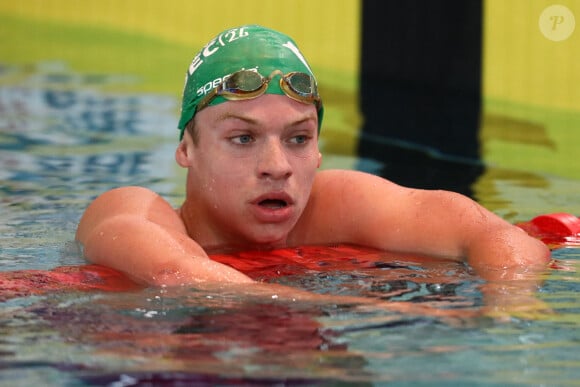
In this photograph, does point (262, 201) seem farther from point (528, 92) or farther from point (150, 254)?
point (528, 92)

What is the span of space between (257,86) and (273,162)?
25 centimetres

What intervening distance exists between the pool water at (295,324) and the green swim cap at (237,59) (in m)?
0.51

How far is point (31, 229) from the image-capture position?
4.01 metres

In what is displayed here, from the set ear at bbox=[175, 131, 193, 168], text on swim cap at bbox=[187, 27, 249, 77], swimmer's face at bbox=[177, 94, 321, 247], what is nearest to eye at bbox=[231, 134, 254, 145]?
→ swimmer's face at bbox=[177, 94, 321, 247]

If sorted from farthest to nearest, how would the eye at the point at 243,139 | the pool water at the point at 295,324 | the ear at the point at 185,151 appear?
the ear at the point at 185,151 < the eye at the point at 243,139 < the pool water at the point at 295,324

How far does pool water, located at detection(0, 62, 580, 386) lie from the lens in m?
2.18

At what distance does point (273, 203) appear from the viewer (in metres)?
3.23

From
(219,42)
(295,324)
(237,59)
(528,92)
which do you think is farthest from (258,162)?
(528,92)

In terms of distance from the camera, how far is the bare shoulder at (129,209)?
10.8ft

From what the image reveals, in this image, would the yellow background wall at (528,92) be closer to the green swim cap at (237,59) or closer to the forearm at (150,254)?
the green swim cap at (237,59)

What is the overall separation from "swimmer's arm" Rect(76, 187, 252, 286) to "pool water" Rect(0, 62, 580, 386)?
50 mm

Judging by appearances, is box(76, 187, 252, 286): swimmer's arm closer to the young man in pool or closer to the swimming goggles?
the young man in pool

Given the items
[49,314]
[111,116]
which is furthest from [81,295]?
[111,116]

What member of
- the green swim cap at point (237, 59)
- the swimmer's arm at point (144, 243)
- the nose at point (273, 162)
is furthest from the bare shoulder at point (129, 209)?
the nose at point (273, 162)
